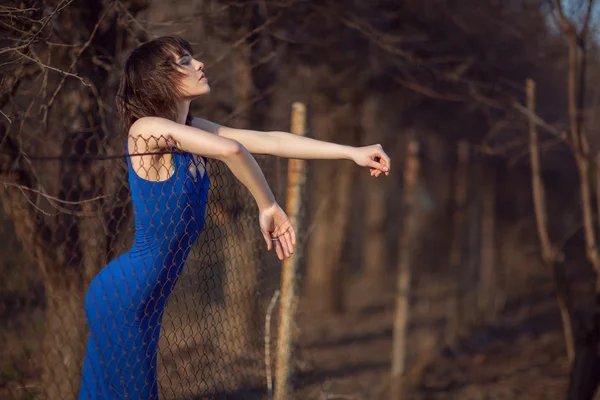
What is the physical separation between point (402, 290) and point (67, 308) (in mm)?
5521

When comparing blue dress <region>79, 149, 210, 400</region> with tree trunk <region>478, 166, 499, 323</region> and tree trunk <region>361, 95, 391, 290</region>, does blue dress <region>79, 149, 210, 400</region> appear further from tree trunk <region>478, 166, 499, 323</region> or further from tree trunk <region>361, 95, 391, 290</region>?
tree trunk <region>478, 166, 499, 323</region>

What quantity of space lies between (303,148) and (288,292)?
5.09 feet

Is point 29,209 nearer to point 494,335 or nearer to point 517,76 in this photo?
point 517,76

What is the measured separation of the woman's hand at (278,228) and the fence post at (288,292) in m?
1.52

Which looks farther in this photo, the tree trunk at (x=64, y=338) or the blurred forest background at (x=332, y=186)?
the tree trunk at (x=64, y=338)

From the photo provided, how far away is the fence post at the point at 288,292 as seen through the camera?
4359 mm

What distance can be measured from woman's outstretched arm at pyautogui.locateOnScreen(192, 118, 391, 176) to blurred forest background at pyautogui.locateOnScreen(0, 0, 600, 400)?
11.2 inches

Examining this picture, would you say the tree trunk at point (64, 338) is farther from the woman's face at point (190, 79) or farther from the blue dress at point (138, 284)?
the woman's face at point (190, 79)

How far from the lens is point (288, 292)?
445 cm

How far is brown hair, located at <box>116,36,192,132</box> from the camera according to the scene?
112 inches

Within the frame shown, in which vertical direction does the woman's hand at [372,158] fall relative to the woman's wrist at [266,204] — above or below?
above

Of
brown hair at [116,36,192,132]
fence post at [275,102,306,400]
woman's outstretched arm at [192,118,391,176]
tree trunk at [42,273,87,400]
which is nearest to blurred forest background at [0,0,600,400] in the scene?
tree trunk at [42,273,87,400]

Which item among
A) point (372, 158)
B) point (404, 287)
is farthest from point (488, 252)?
point (372, 158)

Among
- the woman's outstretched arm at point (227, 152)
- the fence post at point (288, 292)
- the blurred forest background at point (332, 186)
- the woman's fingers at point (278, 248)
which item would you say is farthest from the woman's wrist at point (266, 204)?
the fence post at point (288, 292)
